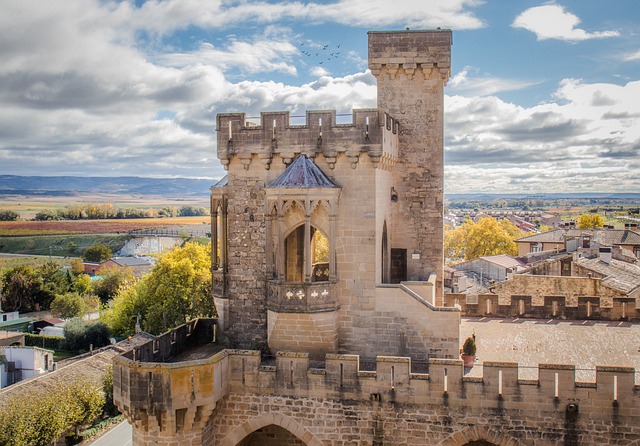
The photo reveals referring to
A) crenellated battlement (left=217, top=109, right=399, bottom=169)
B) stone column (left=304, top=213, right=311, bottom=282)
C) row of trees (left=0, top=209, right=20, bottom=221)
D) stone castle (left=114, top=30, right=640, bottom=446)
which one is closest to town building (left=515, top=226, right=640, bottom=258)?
stone castle (left=114, top=30, right=640, bottom=446)

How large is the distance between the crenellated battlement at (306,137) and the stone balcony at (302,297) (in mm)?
3887

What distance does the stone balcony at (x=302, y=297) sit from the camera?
19.0 m

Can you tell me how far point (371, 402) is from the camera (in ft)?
58.3

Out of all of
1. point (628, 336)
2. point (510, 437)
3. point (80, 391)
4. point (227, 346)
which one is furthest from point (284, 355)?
point (80, 391)

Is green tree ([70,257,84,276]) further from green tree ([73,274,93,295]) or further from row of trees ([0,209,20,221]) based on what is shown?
row of trees ([0,209,20,221])

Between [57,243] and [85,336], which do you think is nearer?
[85,336]

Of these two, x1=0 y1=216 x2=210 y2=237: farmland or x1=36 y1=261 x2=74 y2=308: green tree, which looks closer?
x1=36 y1=261 x2=74 y2=308: green tree

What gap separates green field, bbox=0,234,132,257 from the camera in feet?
486

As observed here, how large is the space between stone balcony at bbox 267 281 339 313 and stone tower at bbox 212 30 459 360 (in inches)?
1.2

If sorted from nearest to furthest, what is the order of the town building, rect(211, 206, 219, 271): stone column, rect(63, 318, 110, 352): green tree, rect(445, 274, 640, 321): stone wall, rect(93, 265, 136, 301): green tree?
rect(211, 206, 219, 271): stone column
rect(445, 274, 640, 321): stone wall
rect(63, 318, 110, 352): green tree
the town building
rect(93, 265, 136, 301): green tree

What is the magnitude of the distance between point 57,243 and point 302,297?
151 metres

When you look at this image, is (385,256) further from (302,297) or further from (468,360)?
(468,360)

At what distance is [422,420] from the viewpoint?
1747 centimetres

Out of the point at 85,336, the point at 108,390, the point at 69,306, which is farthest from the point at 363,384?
the point at 69,306
